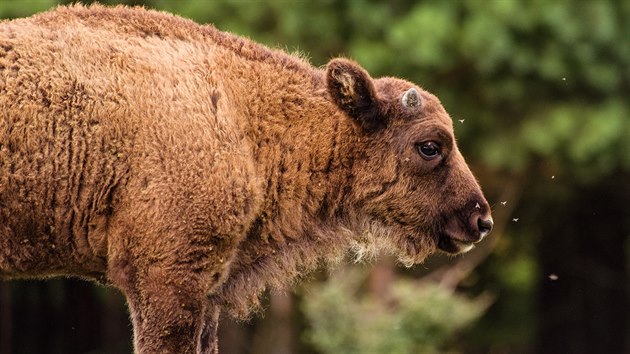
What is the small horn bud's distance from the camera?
8.00 metres

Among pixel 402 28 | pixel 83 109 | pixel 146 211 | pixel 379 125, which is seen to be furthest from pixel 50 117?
pixel 402 28

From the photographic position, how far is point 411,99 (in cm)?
802

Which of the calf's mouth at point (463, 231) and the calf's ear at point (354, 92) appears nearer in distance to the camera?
the calf's ear at point (354, 92)

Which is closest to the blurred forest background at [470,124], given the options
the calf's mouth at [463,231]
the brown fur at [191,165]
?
the calf's mouth at [463,231]

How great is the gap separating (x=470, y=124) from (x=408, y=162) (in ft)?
30.0

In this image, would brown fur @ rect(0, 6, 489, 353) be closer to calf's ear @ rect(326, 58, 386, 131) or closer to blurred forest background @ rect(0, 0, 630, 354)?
calf's ear @ rect(326, 58, 386, 131)

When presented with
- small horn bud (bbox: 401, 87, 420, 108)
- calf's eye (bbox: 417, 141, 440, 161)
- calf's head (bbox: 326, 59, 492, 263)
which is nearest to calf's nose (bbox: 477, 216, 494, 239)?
calf's head (bbox: 326, 59, 492, 263)

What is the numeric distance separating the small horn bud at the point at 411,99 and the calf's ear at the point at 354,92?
191 mm

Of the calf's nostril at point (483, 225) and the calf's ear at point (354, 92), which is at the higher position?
the calf's ear at point (354, 92)

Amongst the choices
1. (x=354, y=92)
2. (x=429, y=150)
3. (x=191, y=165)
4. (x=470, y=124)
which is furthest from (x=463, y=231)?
(x=470, y=124)

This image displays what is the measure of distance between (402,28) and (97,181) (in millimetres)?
9294

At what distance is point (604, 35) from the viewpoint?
15828mm

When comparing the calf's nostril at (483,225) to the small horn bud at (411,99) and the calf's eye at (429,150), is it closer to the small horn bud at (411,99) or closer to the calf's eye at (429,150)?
the calf's eye at (429,150)

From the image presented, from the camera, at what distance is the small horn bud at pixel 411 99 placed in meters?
8.00
